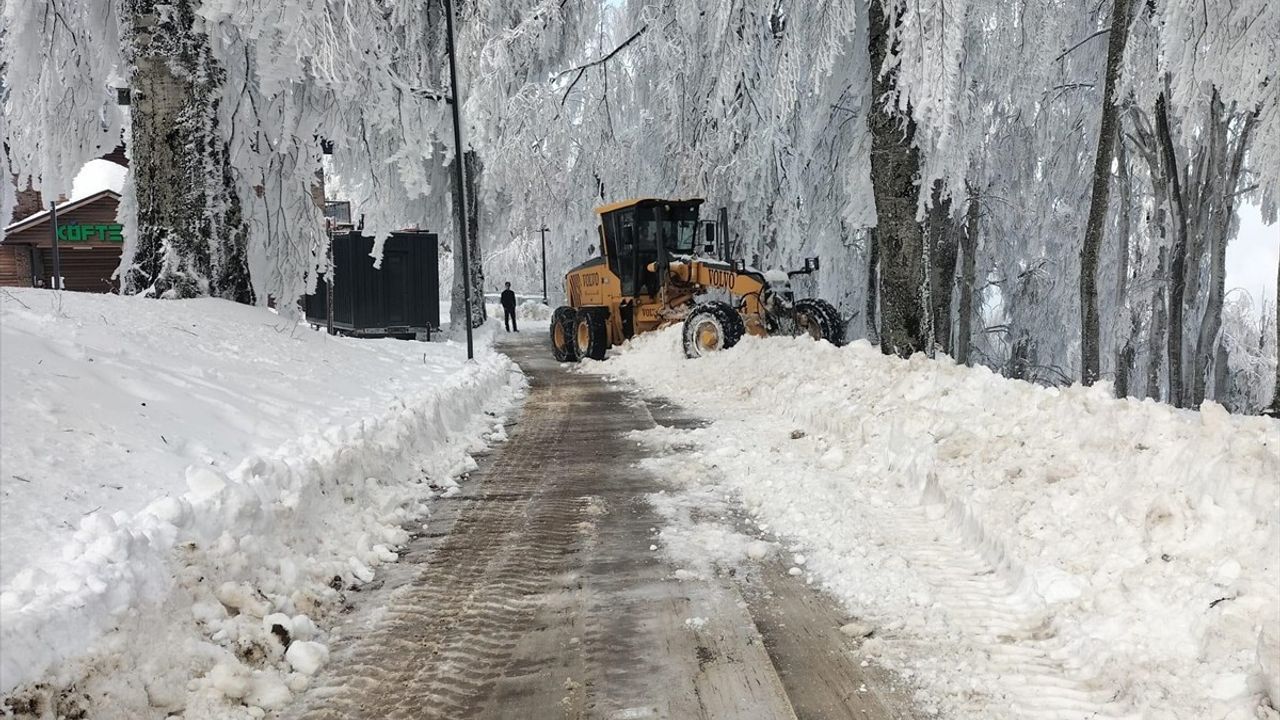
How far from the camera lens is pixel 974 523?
4637 mm

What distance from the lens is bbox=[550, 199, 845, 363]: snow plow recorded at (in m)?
13.7

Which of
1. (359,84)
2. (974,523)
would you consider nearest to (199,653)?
(974,523)

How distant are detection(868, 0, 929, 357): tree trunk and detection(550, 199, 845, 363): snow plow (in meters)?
3.07

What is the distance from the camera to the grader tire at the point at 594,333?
17.4 meters

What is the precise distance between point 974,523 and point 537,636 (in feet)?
8.32

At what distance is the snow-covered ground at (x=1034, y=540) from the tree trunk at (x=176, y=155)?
5.11 metres

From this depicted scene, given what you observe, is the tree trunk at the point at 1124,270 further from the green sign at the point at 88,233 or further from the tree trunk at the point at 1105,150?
the green sign at the point at 88,233

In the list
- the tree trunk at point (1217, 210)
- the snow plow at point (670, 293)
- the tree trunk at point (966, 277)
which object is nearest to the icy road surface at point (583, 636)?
the snow plow at point (670, 293)

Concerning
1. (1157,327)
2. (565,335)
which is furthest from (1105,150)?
(565,335)

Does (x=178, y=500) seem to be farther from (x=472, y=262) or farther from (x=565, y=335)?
(x=472, y=262)

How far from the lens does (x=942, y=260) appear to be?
16906 mm

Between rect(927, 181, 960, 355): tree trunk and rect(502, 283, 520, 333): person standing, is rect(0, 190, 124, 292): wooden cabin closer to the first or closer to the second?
rect(502, 283, 520, 333): person standing

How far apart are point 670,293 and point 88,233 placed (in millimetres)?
17610

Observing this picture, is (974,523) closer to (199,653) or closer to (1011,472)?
(1011,472)
